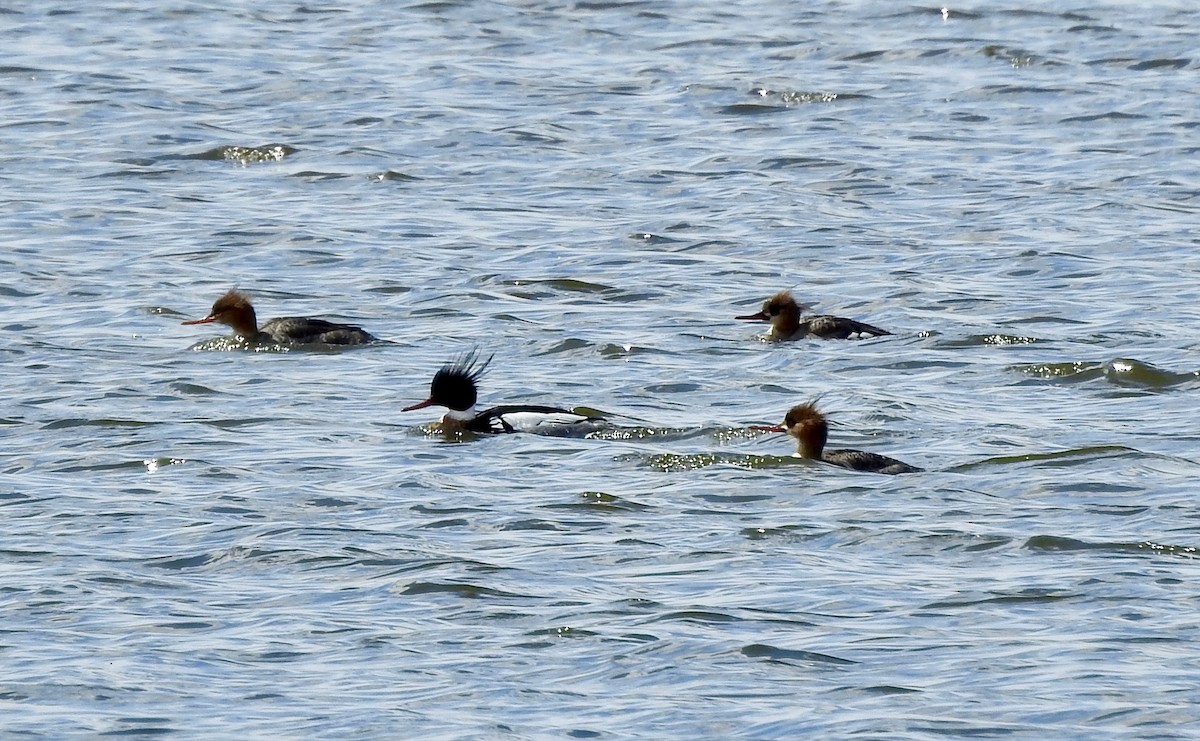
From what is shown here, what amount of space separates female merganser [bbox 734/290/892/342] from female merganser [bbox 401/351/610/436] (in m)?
2.41

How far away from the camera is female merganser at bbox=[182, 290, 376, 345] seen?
591 inches

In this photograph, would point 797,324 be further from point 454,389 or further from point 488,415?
point 454,389

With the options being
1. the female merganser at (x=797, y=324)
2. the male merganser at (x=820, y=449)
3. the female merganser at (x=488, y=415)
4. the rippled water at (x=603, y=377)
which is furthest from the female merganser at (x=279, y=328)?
the male merganser at (x=820, y=449)

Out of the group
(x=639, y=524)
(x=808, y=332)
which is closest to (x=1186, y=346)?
(x=808, y=332)

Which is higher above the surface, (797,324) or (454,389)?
(454,389)

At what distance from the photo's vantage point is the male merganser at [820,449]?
39.8 ft

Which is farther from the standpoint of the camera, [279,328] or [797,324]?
[797,324]

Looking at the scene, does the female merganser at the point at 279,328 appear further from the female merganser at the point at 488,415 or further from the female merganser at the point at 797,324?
the female merganser at the point at 797,324

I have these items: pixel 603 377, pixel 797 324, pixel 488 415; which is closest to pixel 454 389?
pixel 488 415

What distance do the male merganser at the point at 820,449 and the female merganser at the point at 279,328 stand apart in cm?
353

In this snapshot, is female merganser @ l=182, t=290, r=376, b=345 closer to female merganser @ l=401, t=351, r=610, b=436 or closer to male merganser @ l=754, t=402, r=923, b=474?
female merganser @ l=401, t=351, r=610, b=436

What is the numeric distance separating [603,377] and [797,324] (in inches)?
64.0

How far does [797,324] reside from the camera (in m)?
15.4

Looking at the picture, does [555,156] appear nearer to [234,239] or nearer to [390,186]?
[390,186]
